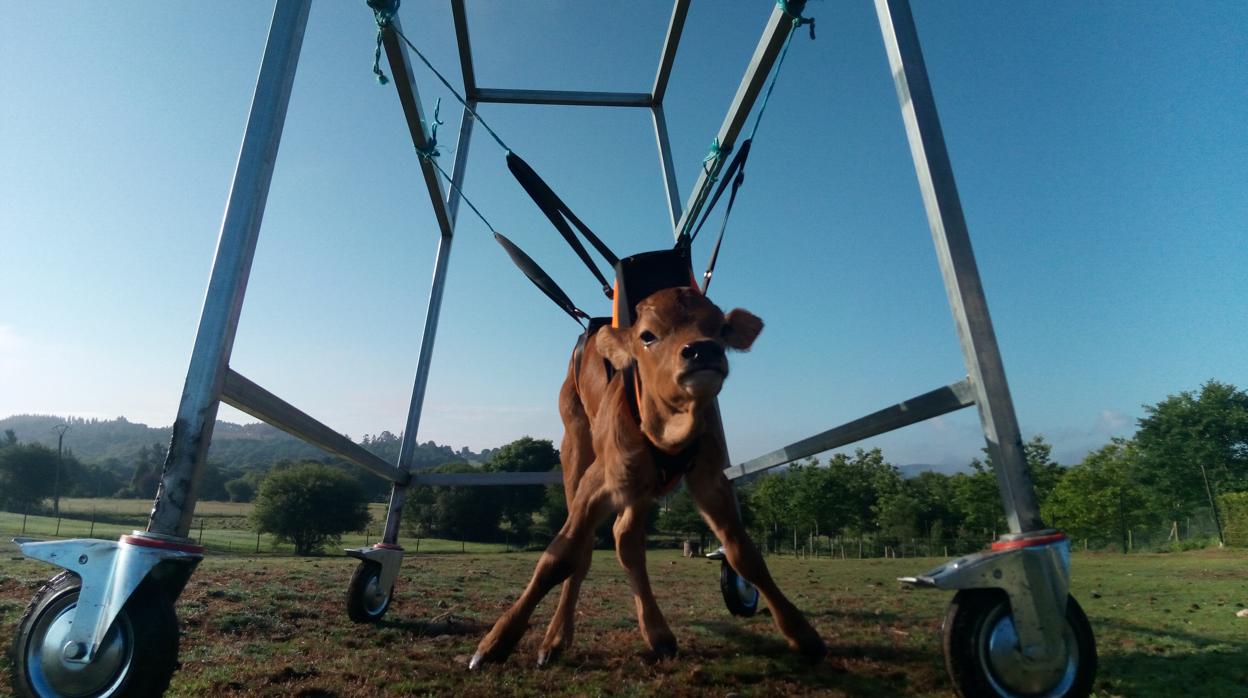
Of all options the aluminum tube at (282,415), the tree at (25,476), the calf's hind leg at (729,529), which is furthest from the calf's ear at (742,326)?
the tree at (25,476)

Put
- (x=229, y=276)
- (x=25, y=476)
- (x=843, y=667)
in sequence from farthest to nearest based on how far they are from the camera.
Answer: (x=25, y=476), (x=843, y=667), (x=229, y=276)

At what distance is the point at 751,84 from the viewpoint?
120 inches

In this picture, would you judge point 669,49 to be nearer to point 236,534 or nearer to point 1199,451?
point 1199,451

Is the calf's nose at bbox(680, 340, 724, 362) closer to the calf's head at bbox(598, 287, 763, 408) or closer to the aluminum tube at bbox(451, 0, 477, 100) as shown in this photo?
the calf's head at bbox(598, 287, 763, 408)

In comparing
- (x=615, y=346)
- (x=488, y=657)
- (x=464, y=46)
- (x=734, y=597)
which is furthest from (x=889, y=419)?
(x=464, y=46)

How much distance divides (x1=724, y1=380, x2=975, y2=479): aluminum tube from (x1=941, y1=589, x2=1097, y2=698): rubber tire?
493 mm

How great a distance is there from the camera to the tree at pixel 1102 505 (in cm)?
1380

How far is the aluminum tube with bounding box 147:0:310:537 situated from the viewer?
148 centimetres

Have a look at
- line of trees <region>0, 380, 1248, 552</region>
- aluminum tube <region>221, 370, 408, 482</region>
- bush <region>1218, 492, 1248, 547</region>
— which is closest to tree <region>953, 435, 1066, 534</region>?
line of trees <region>0, 380, 1248, 552</region>

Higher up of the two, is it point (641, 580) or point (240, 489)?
point (240, 489)

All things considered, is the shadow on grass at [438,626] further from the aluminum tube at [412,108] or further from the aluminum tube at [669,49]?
the aluminum tube at [669,49]

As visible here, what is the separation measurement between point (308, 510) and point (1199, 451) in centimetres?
2160

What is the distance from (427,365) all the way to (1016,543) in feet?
12.4

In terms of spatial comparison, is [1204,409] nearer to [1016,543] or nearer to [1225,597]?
[1225,597]
